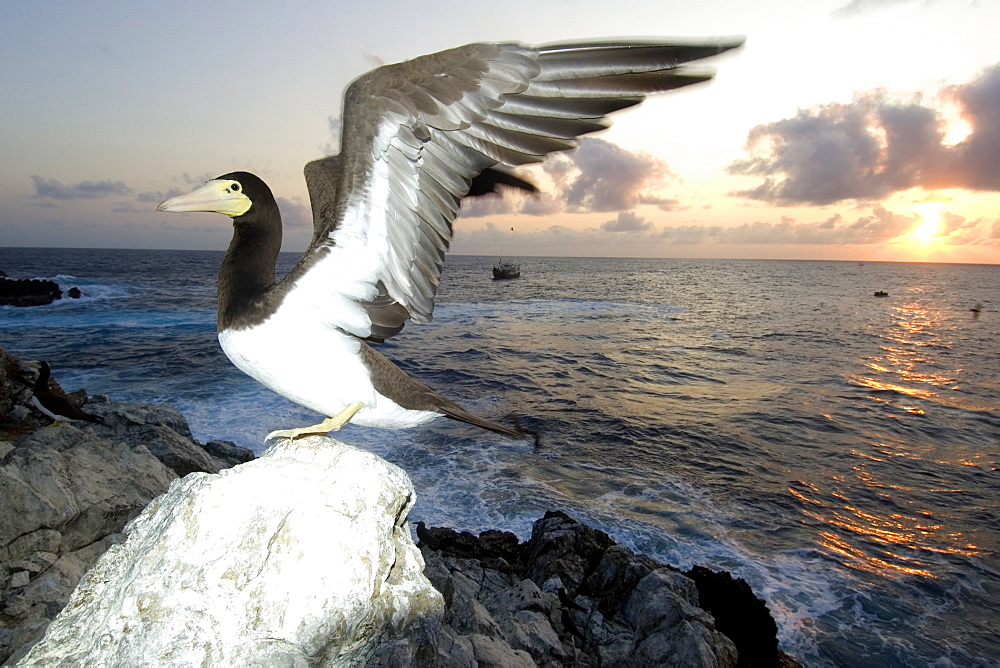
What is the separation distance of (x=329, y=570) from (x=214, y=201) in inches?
94.0

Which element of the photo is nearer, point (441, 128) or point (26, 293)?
point (441, 128)

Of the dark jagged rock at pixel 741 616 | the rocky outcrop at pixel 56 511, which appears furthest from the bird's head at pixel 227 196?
the dark jagged rock at pixel 741 616

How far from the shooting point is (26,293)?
42.1 m

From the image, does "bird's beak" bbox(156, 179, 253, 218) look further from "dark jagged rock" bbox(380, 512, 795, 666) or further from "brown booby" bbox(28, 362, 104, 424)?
"brown booby" bbox(28, 362, 104, 424)

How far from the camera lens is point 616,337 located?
113 ft

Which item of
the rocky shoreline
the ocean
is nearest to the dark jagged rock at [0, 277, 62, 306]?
the ocean

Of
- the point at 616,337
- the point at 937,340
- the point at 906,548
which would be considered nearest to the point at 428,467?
the point at 906,548

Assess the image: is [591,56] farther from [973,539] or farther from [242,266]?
[973,539]

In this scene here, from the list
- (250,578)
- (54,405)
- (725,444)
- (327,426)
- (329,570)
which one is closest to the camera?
(250,578)

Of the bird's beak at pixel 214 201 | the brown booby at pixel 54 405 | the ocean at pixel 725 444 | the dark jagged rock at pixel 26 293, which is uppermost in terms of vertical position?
the bird's beak at pixel 214 201

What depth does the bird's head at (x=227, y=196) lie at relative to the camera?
135 inches

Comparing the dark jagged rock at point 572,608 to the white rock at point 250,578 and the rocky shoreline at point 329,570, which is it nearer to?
the rocky shoreline at point 329,570

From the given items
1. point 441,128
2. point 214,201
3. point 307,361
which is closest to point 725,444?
point 307,361

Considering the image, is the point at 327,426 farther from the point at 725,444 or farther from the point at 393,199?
the point at 725,444
